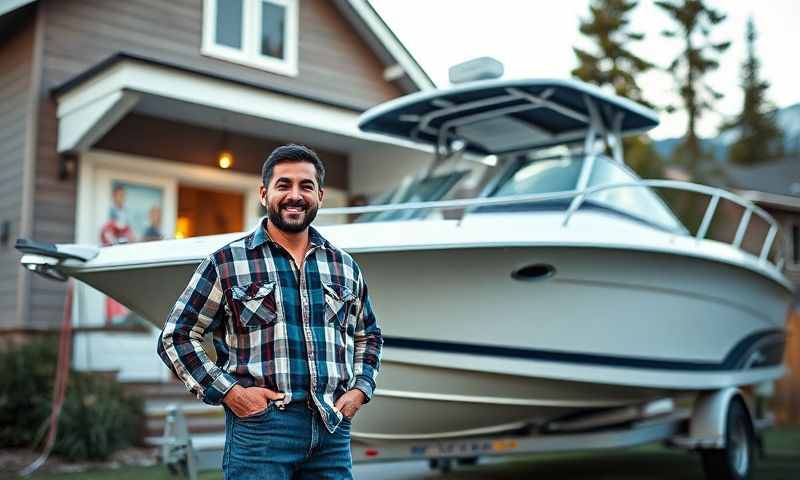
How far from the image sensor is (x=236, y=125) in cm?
971

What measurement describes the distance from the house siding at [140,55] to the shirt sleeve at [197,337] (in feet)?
20.3

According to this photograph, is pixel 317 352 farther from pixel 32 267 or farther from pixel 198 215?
pixel 198 215

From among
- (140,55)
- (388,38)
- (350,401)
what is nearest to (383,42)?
(388,38)

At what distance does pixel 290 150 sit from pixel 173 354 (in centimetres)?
70

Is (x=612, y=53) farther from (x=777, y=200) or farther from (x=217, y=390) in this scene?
(x=217, y=390)

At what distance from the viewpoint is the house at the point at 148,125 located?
8.41 metres

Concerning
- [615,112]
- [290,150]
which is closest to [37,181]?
[615,112]

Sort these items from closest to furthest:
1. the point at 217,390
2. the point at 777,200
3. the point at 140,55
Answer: the point at 217,390 < the point at 140,55 < the point at 777,200

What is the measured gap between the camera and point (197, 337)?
248 centimetres

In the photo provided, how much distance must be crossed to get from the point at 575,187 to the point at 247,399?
3.65 meters

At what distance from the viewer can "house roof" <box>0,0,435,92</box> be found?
11.2 m

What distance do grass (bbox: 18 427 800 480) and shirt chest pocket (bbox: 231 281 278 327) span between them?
3.76 meters

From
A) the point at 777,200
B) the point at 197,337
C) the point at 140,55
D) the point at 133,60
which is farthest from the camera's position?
the point at 777,200

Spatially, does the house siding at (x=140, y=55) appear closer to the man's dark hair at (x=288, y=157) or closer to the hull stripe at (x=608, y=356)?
the hull stripe at (x=608, y=356)
